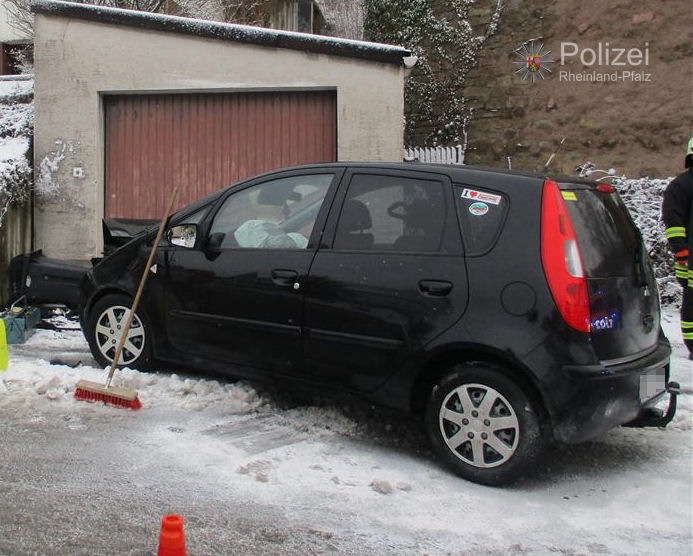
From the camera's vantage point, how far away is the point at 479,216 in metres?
3.85

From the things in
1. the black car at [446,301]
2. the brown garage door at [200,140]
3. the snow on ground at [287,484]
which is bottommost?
the snow on ground at [287,484]

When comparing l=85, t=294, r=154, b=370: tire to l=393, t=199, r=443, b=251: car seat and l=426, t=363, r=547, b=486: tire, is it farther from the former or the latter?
l=426, t=363, r=547, b=486: tire

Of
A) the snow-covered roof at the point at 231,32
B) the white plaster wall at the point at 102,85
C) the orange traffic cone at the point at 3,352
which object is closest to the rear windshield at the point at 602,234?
the orange traffic cone at the point at 3,352

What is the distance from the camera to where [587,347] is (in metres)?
3.52

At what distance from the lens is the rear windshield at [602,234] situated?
3.70m

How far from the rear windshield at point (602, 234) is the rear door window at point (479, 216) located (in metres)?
0.37

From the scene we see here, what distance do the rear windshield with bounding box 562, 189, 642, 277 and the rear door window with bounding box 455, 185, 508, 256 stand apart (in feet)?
1.21

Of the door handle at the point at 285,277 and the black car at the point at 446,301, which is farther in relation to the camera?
the door handle at the point at 285,277

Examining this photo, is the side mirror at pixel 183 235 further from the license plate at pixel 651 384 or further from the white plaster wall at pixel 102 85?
the white plaster wall at pixel 102 85

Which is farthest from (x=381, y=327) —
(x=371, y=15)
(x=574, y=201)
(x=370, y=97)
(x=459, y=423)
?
(x=371, y=15)

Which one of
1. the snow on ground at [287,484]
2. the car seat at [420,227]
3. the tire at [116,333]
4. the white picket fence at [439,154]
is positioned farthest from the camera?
the white picket fence at [439,154]

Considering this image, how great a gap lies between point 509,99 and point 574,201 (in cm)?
1012

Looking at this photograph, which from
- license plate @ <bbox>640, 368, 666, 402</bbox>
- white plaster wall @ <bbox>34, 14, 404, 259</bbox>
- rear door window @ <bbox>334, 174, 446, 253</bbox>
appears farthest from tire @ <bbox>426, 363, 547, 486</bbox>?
white plaster wall @ <bbox>34, 14, 404, 259</bbox>

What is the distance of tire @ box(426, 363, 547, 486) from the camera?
360 centimetres
